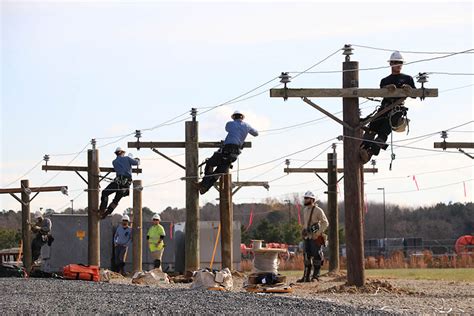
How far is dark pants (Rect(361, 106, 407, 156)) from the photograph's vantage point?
21.0m

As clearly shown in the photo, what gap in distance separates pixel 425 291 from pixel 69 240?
54.7 feet

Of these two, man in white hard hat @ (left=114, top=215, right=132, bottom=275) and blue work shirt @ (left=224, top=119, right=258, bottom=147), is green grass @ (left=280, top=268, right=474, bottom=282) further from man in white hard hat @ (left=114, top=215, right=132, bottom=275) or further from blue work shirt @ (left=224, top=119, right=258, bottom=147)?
blue work shirt @ (left=224, top=119, right=258, bottom=147)

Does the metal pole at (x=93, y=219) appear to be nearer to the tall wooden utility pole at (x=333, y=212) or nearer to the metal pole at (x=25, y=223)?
the metal pole at (x=25, y=223)

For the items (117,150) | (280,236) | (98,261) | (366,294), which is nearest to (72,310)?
(366,294)

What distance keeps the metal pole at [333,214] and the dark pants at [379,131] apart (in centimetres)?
1122

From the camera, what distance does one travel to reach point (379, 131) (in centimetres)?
2122

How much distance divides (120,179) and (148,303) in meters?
15.0

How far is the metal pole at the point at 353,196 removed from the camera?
20969 mm

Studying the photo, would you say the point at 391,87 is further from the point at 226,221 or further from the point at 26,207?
the point at 26,207

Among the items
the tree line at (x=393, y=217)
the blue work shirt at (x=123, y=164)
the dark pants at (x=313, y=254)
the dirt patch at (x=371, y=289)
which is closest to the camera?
the dirt patch at (x=371, y=289)

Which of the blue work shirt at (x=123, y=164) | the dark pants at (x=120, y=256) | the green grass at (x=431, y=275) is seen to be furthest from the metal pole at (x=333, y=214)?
the dark pants at (x=120, y=256)

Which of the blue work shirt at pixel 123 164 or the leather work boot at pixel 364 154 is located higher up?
the blue work shirt at pixel 123 164

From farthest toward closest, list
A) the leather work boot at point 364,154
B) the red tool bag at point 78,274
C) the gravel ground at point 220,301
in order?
the red tool bag at point 78,274, the leather work boot at point 364,154, the gravel ground at point 220,301

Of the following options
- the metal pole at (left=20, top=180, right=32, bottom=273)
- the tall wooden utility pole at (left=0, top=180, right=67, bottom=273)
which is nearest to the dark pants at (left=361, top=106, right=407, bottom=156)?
the tall wooden utility pole at (left=0, top=180, right=67, bottom=273)
